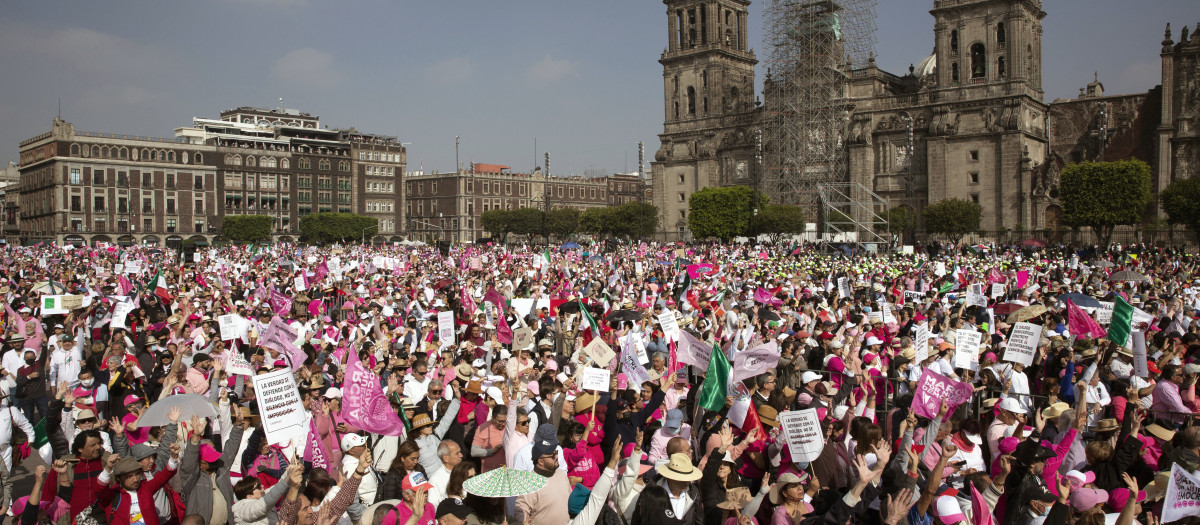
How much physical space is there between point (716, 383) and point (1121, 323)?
18.3 feet

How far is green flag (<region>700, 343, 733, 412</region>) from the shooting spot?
7.88m

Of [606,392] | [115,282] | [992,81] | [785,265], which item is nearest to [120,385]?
[606,392]

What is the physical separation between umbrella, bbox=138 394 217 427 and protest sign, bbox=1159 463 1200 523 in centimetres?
667

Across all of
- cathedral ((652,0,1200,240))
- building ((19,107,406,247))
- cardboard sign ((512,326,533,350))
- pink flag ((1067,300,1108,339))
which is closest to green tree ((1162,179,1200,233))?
cathedral ((652,0,1200,240))

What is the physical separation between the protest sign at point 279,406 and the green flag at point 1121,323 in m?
9.14

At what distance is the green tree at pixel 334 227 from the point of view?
96.6 m

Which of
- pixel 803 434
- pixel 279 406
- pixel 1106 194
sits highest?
pixel 1106 194

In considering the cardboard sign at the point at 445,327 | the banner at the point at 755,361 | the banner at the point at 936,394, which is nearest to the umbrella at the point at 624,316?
the cardboard sign at the point at 445,327

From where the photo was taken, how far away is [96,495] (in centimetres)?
602

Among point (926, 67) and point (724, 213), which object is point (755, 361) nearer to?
point (724, 213)

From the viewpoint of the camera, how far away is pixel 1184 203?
1938 inches

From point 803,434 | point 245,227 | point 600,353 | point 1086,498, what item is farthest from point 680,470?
point 245,227

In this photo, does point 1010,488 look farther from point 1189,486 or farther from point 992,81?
point 992,81

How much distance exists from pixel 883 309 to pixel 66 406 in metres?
11.4
